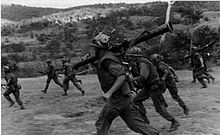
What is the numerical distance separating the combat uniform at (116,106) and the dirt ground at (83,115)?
2285mm

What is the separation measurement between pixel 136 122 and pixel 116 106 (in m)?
0.37

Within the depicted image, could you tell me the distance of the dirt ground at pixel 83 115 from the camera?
27.8 ft

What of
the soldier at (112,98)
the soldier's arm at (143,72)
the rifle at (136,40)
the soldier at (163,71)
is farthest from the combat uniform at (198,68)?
the soldier at (112,98)

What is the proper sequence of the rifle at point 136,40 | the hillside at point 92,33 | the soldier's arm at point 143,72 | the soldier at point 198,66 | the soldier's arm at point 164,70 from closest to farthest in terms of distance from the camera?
the rifle at point 136,40 → the soldier's arm at point 143,72 → the soldier's arm at point 164,70 → the soldier at point 198,66 → the hillside at point 92,33

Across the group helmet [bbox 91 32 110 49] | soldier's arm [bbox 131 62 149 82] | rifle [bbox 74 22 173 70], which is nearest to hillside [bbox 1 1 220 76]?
soldier's arm [bbox 131 62 149 82]

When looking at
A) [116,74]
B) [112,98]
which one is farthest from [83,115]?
[116,74]

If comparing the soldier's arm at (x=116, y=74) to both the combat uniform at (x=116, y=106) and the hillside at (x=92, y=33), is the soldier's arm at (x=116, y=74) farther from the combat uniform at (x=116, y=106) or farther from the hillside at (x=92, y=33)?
the hillside at (x=92, y=33)

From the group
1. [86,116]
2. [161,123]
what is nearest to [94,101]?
[86,116]

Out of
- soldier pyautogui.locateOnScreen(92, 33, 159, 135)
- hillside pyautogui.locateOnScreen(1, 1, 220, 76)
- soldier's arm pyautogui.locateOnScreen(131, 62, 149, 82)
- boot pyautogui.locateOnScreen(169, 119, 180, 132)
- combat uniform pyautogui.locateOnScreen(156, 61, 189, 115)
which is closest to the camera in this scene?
soldier pyautogui.locateOnScreen(92, 33, 159, 135)

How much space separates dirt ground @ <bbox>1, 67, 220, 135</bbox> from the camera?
8.47 m

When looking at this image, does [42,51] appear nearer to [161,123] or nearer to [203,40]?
[203,40]

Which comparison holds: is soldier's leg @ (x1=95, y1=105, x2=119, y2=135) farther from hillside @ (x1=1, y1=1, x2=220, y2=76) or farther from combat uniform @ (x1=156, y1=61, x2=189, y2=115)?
hillside @ (x1=1, y1=1, x2=220, y2=76)

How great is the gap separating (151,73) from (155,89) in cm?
35

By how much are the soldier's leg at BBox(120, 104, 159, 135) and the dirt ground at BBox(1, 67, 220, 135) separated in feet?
7.37
